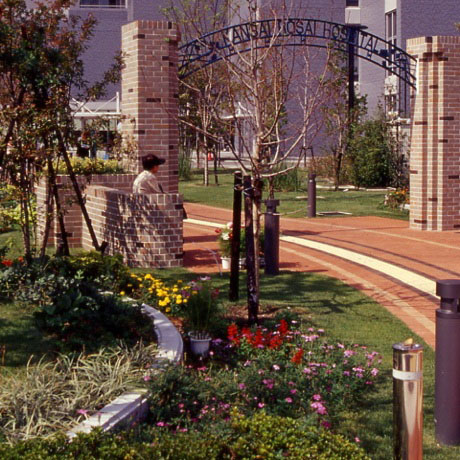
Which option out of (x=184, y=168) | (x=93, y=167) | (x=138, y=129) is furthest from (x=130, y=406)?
(x=184, y=168)

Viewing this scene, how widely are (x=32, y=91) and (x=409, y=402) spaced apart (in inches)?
287

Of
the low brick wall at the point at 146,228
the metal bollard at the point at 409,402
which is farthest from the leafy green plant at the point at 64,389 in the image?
the low brick wall at the point at 146,228

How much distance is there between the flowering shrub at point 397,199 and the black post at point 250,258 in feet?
43.3

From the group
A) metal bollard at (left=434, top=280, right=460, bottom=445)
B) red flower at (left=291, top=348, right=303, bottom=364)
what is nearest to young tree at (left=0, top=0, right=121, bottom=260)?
red flower at (left=291, top=348, right=303, bottom=364)

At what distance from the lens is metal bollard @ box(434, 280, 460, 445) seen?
6.00m

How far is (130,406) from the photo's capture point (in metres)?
6.04

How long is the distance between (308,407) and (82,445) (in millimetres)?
2267

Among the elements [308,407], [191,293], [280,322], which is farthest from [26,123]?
[308,407]

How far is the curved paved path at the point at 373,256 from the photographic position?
10.9m

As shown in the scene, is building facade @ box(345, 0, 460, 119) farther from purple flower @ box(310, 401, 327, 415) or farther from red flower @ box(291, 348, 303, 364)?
purple flower @ box(310, 401, 327, 415)

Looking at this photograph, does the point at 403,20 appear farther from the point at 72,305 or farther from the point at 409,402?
the point at 409,402

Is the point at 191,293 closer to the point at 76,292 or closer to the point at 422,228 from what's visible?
the point at 76,292

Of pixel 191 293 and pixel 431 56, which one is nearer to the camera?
pixel 191 293

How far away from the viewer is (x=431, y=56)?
17.8 metres
